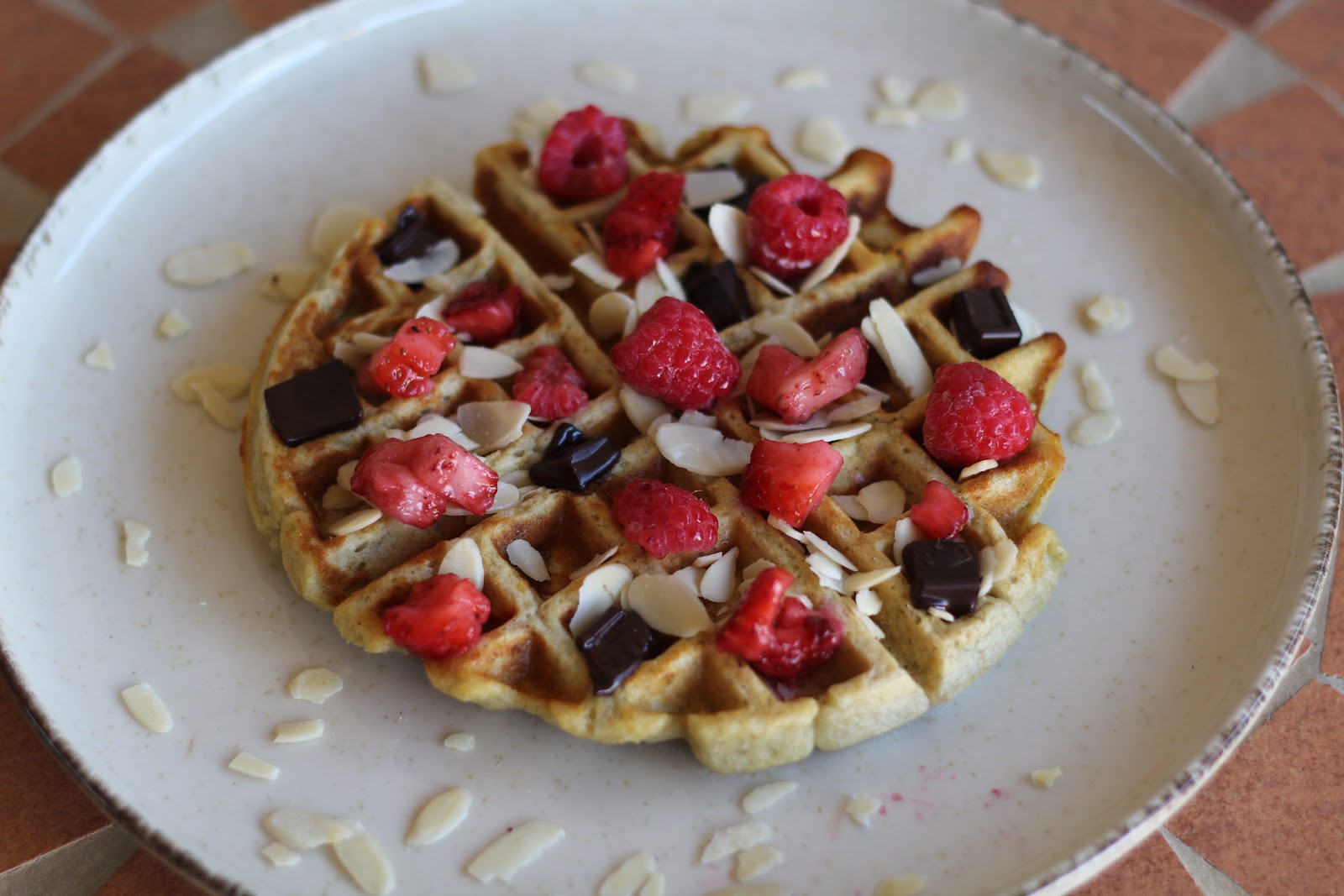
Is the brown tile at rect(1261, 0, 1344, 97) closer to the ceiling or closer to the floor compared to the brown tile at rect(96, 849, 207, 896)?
closer to the ceiling

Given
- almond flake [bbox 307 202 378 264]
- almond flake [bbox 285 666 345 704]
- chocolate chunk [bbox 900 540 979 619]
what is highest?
almond flake [bbox 307 202 378 264]

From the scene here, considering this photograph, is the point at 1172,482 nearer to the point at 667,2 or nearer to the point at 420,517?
the point at 420,517

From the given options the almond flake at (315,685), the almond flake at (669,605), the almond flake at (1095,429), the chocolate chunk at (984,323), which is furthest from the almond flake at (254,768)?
the almond flake at (1095,429)

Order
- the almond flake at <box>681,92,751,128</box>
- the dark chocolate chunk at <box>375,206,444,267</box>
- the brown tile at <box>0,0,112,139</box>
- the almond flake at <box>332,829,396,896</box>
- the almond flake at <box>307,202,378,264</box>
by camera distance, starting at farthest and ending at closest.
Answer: the brown tile at <box>0,0,112,139</box>
the almond flake at <box>681,92,751,128</box>
the almond flake at <box>307,202,378,264</box>
the dark chocolate chunk at <box>375,206,444,267</box>
the almond flake at <box>332,829,396,896</box>

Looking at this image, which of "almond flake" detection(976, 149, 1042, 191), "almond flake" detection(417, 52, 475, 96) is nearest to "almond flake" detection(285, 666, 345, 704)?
"almond flake" detection(417, 52, 475, 96)

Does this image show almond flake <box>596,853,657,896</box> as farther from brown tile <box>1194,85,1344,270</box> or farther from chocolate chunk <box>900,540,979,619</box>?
brown tile <box>1194,85,1344,270</box>

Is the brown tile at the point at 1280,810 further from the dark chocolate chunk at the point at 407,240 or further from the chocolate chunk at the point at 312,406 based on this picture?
the dark chocolate chunk at the point at 407,240

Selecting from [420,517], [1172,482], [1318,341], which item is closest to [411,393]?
[420,517]

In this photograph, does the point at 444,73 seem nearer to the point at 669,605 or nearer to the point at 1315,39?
the point at 669,605
